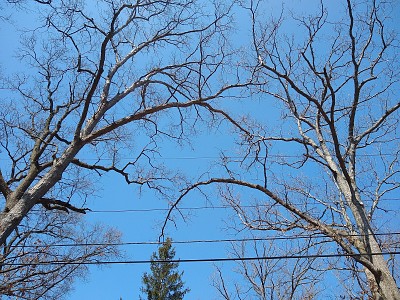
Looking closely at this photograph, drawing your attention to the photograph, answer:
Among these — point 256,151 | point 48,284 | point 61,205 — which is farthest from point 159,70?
point 48,284

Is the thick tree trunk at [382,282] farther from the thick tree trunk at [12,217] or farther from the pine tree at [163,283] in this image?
the pine tree at [163,283]

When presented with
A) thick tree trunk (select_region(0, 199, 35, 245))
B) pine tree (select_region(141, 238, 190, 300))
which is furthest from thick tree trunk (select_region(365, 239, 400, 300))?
pine tree (select_region(141, 238, 190, 300))

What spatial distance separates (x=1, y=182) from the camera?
680cm

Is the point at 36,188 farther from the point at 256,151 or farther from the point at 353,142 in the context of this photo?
the point at 353,142

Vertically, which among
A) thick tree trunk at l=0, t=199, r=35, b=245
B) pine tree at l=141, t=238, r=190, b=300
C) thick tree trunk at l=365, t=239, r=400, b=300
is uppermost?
pine tree at l=141, t=238, r=190, b=300

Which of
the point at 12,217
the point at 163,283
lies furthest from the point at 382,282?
the point at 163,283

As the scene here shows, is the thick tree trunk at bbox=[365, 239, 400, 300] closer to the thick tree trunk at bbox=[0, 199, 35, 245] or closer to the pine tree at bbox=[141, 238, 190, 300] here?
the thick tree trunk at bbox=[0, 199, 35, 245]

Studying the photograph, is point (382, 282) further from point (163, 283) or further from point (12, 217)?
point (163, 283)

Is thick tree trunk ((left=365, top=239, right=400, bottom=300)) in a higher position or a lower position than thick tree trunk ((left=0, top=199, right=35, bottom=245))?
lower

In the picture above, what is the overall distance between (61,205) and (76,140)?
84.7 inches

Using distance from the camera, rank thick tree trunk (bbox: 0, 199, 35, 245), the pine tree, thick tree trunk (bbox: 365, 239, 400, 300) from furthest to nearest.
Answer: the pine tree < thick tree trunk (bbox: 365, 239, 400, 300) < thick tree trunk (bbox: 0, 199, 35, 245)

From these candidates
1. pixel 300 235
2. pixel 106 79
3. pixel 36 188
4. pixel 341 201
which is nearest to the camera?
pixel 36 188

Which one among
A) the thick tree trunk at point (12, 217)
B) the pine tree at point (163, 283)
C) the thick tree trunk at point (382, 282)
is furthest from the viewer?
the pine tree at point (163, 283)

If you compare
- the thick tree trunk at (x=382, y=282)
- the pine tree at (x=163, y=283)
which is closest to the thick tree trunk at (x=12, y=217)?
the thick tree trunk at (x=382, y=282)
